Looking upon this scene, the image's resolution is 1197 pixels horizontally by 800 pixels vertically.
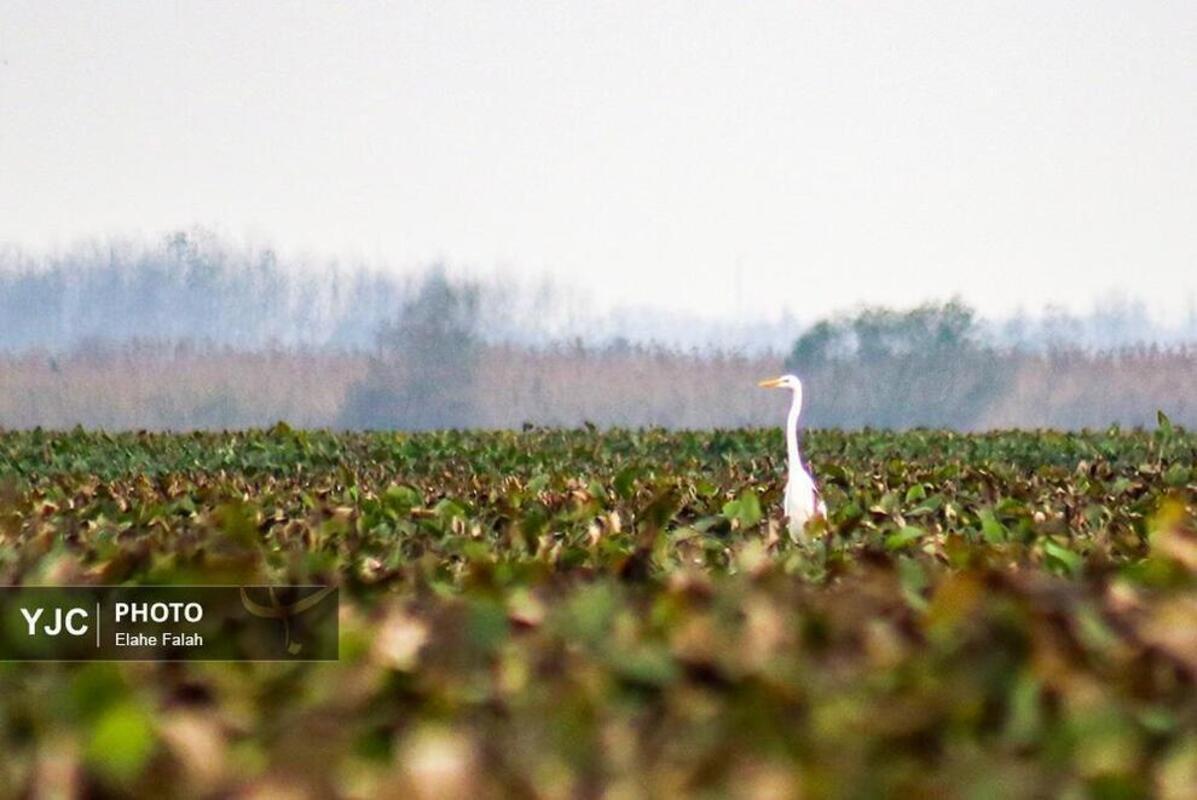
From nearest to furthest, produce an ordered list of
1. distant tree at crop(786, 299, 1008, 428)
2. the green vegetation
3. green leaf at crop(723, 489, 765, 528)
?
1. the green vegetation
2. green leaf at crop(723, 489, 765, 528)
3. distant tree at crop(786, 299, 1008, 428)

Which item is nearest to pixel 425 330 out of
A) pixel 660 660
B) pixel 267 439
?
pixel 267 439

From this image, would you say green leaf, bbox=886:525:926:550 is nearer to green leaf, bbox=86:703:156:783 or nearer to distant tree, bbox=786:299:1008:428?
green leaf, bbox=86:703:156:783

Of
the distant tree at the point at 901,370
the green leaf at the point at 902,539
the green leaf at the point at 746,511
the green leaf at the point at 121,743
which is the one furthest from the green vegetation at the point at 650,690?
the distant tree at the point at 901,370

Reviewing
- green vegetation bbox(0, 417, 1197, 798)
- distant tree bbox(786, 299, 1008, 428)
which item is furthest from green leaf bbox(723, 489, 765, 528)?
distant tree bbox(786, 299, 1008, 428)

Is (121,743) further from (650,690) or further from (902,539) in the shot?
(902,539)

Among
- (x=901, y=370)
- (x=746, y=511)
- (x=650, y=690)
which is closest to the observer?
(x=650, y=690)

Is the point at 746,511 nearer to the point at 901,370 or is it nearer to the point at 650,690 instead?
the point at 650,690

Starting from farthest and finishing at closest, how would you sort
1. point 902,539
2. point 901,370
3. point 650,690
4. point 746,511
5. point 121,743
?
point 901,370 < point 746,511 < point 902,539 < point 650,690 < point 121,743

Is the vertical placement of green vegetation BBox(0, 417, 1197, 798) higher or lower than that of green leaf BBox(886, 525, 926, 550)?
higher

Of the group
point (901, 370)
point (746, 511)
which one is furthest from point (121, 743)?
point (901, 370)

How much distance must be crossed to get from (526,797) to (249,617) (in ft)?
3.84

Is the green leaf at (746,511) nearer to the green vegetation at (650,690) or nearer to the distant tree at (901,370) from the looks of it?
the green vegetation at (650,690)

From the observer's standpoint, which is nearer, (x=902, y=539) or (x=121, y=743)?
(x=121, y=743)

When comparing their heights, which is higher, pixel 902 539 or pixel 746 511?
pixel 902 539
